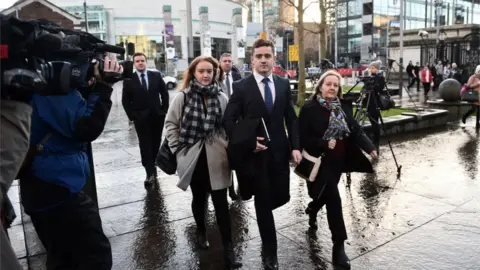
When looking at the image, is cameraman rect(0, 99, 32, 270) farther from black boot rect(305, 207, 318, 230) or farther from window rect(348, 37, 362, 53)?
window rect(348, 37, 362, 53)

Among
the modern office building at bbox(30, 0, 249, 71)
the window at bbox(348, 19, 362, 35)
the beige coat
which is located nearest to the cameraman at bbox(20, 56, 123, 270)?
the beige coat

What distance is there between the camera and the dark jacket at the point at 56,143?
2.44m

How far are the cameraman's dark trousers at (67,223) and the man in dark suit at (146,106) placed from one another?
3838 millimetres

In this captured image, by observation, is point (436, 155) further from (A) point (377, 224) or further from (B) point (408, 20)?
(B) point (408, 20)

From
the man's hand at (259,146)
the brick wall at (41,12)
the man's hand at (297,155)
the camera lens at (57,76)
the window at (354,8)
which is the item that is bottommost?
the man's hand at (297,155)

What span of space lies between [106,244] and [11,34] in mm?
1393

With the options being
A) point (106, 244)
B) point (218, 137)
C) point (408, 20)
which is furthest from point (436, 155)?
point (408, 20)

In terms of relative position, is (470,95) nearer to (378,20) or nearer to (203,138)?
(203,138)

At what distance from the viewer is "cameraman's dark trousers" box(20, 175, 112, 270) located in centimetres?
246

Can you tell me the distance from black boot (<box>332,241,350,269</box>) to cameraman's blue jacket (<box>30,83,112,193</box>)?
233 cm

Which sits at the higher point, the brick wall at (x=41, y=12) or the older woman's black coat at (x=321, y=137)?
the brick wall at (x=41, y=12)

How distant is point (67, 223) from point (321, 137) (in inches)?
95.1

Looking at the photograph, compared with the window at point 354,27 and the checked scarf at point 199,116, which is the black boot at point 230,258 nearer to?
the checked scarf at point 199,116

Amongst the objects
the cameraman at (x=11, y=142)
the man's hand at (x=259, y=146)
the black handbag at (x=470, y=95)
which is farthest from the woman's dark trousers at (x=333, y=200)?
the black handbag at (x=470, y=95)
